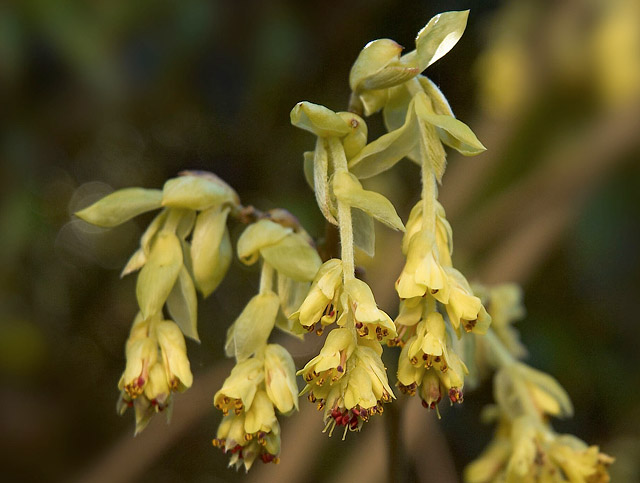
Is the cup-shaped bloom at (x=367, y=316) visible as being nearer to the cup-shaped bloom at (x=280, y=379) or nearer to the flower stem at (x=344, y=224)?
the flower stem at (x=344, y=224)

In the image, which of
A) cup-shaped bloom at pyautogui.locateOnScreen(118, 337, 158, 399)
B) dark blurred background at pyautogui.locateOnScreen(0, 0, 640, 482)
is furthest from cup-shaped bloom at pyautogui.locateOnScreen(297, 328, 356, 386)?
dark blurred background at pyautogui.locateOnScreen(0, 0, 640, 482)

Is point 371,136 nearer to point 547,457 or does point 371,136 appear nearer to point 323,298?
point 547,457

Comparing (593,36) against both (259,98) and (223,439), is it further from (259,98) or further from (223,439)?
(223,439)

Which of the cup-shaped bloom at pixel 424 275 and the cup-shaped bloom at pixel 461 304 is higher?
the cup-shaped bloom at pixel 424 275

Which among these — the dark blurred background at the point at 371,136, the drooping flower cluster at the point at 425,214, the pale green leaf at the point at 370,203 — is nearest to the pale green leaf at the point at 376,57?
the drooping flower cluster at the point at 425,214

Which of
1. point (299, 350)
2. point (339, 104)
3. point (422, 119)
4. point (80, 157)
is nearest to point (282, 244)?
A: point (422, 119)

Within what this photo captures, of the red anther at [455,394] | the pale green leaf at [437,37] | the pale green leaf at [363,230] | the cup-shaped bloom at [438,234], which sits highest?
the pale green leaf at [437,37]
